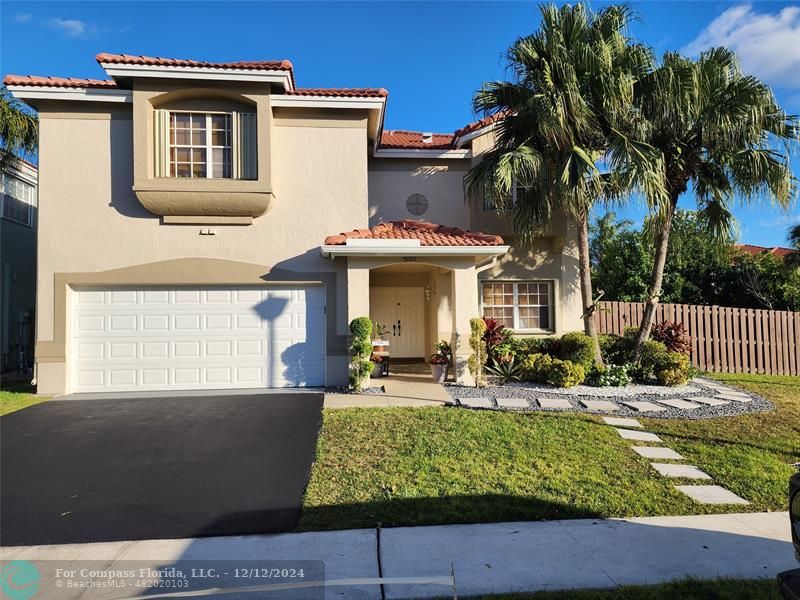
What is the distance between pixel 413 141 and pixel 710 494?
11.9 meters

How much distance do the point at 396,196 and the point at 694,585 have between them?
454 inches

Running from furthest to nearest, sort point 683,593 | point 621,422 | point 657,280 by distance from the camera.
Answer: point 657,280
point 621,422
point 683,593

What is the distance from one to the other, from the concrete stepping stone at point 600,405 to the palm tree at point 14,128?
15666 millimetres

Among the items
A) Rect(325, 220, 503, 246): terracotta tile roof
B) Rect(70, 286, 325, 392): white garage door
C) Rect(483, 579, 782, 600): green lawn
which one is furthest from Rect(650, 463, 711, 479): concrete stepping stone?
Rect(70, 286, 325, 392): white garage door

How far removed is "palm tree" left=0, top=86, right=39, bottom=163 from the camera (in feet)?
39.4

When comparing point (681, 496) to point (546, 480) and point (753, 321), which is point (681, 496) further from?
point (753, 321)

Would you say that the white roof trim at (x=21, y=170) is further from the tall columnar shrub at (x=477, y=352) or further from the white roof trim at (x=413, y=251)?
the tall columnar shrub at (x=477, y=352)

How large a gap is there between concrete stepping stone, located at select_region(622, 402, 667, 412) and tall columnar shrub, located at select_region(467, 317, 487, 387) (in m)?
2.99

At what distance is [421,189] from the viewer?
1342 centimetres

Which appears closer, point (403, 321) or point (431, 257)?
point (431, 257)

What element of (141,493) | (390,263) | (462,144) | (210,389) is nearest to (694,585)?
(141,493)

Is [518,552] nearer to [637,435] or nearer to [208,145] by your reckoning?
[637,435]

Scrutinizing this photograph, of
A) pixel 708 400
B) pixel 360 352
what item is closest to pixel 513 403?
pixel 360 352

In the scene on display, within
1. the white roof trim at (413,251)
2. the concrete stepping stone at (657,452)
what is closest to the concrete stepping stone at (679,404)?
the concrete stepping stone at (657,452)
